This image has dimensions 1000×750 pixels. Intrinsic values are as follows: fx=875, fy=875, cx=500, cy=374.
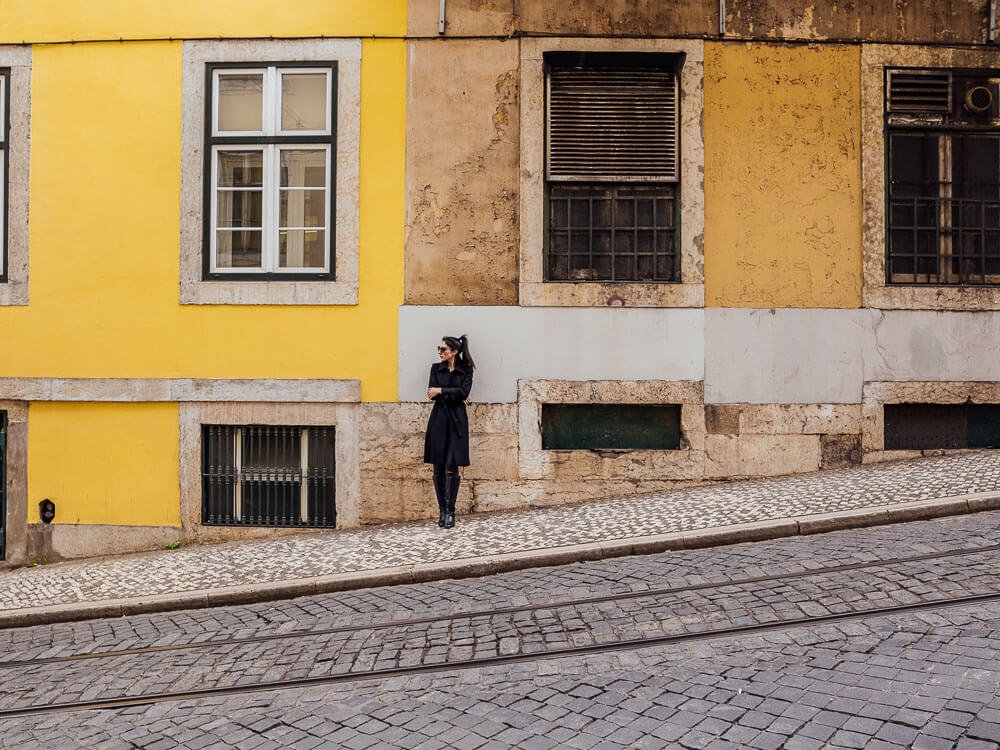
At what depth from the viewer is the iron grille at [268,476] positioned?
31.4 ft

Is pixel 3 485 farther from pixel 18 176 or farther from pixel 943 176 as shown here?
pixel 943 176

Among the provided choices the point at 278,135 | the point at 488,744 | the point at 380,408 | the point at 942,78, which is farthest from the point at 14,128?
the point at 942,78

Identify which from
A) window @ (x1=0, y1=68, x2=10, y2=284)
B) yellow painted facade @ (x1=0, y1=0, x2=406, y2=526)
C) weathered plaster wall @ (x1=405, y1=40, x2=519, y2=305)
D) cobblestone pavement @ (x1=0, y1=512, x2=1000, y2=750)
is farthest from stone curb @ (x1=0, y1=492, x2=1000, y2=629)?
window @ (x1=0, y1=68, x2=10, y2=284)

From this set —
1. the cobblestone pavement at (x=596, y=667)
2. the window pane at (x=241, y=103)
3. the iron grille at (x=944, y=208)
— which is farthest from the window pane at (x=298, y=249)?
the iron grille at (x=944, y=208)

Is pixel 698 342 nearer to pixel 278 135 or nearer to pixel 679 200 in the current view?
pixel 679 200

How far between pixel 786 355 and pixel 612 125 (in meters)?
3.16

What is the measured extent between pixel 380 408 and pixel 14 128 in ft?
17.1

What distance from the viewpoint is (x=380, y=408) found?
374 inches

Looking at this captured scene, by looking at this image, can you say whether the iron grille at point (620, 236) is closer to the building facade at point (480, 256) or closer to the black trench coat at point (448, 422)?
the building facade at point (480, 256)

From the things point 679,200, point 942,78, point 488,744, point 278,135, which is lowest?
point 488,744

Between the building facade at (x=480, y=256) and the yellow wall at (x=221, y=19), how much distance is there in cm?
3

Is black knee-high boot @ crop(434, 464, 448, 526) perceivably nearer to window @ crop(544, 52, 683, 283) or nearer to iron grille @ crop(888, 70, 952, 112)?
window @ crop(544, 52, 683, 283)

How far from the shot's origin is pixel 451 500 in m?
8.69

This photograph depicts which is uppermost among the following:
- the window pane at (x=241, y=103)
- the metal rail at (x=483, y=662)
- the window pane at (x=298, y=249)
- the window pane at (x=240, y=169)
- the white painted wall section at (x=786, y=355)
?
the window pane at (x=241, y=103)
